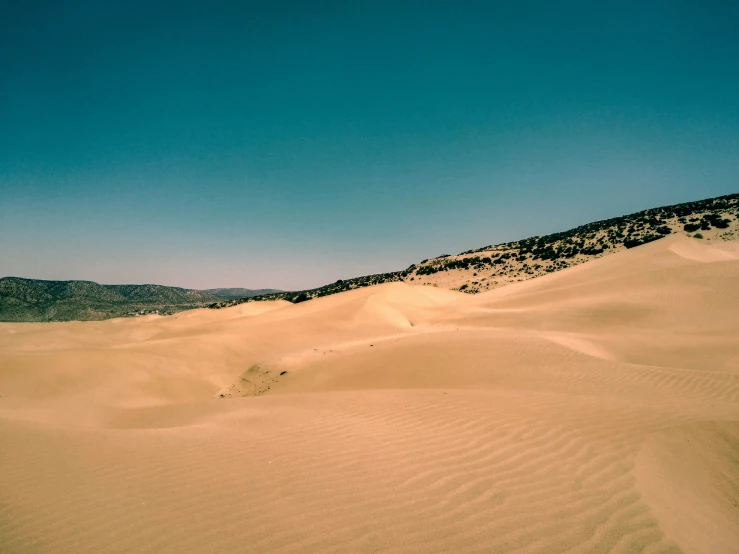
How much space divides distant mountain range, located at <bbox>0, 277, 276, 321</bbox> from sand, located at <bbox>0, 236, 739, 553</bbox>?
6831cm

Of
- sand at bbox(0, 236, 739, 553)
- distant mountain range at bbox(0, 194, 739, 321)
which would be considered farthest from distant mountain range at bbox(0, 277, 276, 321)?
sand at bbox(0, 236, 739, 553)

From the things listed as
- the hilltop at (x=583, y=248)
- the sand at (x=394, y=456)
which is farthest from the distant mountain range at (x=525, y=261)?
the sand at (x=394, y=456)

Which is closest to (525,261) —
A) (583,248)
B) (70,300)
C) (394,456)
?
(583,248)

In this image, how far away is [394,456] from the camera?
5.30 metres

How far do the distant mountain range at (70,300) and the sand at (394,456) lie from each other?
224 ft

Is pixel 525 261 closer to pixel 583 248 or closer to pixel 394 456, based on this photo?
pixel 583 248

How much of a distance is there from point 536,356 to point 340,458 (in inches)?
387

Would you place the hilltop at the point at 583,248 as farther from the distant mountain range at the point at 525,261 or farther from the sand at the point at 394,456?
the sand at the point at 394,456

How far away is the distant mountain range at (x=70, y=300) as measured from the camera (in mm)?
65688

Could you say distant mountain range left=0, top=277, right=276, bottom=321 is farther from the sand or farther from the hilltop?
the sand

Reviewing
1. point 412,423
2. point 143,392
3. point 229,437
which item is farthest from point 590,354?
point 143,392

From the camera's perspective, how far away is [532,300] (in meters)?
26.2

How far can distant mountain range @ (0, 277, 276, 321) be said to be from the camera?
2586 inches

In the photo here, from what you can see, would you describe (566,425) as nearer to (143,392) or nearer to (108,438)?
(108,438)
